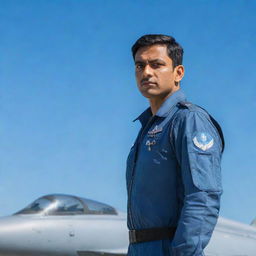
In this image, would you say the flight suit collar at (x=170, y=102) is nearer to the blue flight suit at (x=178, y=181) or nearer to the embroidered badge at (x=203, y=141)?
the blue flight suit at (x=178, y=181)

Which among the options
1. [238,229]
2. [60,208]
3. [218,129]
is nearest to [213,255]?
[238,229]

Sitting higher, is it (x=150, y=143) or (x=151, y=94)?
(x=151, y=94)

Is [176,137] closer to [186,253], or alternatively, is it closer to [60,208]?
[186,253]

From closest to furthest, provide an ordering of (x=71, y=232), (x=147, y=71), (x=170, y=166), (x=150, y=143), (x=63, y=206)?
(x=170, y=166) → (x=150, y=143) → (x=147, y=71) → (x=71, y=232) → (x=63, y=206)

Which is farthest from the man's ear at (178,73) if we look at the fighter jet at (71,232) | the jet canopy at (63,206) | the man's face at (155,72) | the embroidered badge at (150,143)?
the jet canopy at (63,206)

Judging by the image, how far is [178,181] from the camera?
112 inches

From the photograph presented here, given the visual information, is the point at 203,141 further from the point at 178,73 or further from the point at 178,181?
the point at 178,73

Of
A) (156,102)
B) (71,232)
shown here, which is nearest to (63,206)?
(71,232)

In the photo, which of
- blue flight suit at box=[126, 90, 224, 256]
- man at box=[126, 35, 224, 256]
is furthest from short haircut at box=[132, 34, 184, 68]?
blue flight suit at box=[126, 90, 224, 256]

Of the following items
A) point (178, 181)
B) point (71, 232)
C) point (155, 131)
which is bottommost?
point (71, 232)

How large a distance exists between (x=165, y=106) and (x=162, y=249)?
892 mm

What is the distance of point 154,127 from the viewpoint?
3.09m

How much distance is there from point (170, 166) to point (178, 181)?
100 millimetres

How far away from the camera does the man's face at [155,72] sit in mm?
3121
